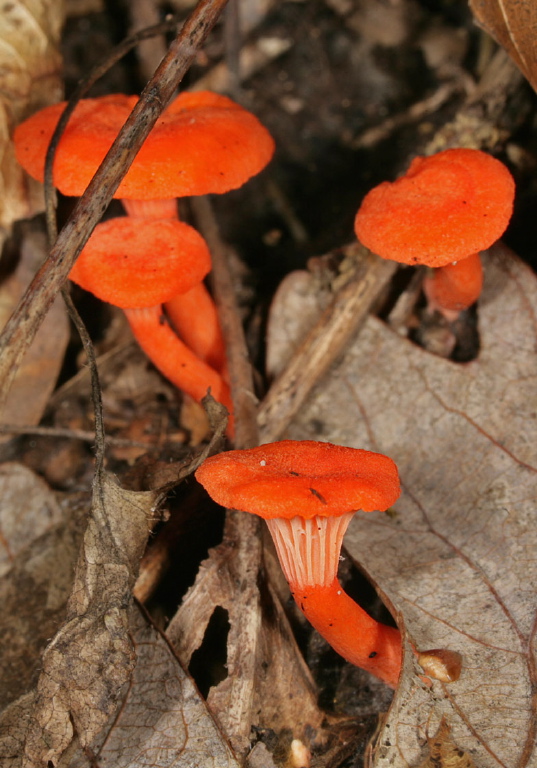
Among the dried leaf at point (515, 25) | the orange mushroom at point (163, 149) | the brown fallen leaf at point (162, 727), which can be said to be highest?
the orange mushroom at point (163, 149)

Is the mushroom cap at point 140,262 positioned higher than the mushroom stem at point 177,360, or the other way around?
the mushroom cap at point 140,262

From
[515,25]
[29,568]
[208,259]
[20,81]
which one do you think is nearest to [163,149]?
[208,259]

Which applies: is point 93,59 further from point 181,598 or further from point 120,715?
point 120,715

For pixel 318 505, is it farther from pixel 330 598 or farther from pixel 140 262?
pixel 140 262

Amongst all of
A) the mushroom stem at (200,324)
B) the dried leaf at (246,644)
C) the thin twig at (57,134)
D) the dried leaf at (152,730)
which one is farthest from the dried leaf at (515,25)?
the dried leaf at (152,730)

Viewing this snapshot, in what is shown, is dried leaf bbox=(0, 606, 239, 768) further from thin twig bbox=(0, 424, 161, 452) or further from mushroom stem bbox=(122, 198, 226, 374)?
mushroom stem bbox=(122, 198, 226, 374)

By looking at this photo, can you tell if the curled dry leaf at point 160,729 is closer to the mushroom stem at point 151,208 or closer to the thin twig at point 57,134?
the thin twig at point 57,134

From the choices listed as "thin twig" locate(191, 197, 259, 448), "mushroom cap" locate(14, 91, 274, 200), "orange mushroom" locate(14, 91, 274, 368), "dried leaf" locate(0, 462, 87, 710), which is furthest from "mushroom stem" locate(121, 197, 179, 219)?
"dried leaf" locate(0, 462, 87, 710)
